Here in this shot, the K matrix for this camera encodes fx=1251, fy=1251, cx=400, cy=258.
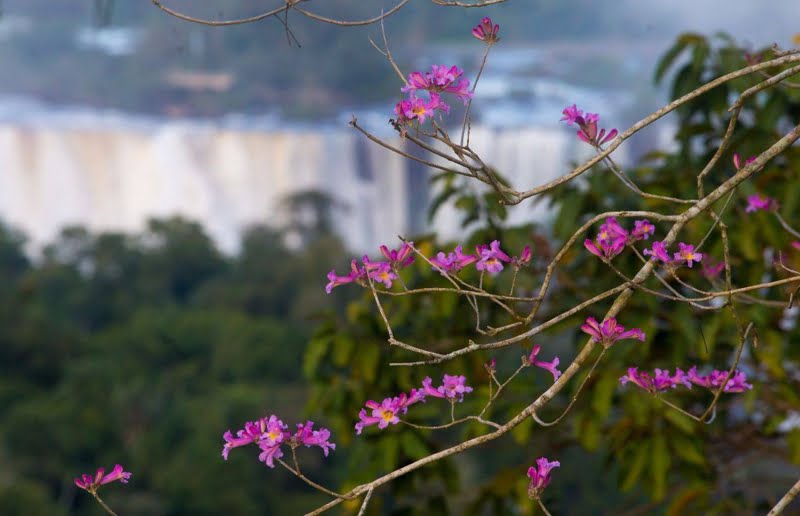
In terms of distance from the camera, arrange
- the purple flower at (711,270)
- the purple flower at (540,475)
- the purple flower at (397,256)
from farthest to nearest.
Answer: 1. the purple flower at (711,270)
2. the purple flower at (397,256)
3. the purple flower at (540,475)

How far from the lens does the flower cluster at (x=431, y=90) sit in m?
0.92

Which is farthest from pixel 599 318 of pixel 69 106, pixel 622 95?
pixel 69 106

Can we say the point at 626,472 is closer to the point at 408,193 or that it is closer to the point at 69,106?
the point at 408,193

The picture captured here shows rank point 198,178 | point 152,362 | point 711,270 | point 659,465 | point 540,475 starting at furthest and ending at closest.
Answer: point 198,178 → point 152,362 → point 659,465 → point 711,270 → point 540,475

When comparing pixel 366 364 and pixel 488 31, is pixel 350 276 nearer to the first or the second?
pixel 488 31

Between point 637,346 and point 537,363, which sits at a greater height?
point 537,363

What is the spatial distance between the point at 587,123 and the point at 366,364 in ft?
2.86

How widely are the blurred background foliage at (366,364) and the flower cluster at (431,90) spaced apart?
0.68ft

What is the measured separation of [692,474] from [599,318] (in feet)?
0.85

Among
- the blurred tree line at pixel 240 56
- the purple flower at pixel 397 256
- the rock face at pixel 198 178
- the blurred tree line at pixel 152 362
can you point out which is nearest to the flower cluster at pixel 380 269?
the purple flower at pixel 397 256

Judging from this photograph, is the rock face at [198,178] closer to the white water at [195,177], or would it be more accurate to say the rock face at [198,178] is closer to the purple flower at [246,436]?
the white water at [195,177]

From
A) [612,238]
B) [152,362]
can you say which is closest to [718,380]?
[612,238]

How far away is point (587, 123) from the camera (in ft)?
3.07

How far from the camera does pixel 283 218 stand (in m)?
13.0
